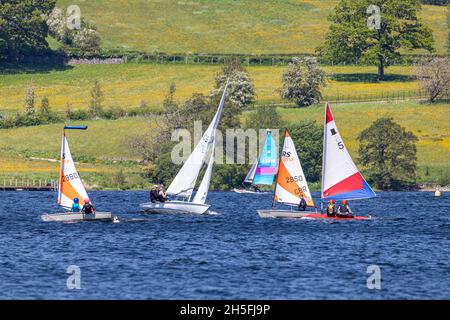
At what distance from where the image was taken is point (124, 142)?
15838 centimetres

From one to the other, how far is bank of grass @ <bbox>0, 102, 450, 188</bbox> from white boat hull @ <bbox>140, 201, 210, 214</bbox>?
47.2 m

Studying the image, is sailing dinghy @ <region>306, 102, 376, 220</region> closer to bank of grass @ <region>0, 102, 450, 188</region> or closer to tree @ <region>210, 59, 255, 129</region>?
bank of grass @ <region>0, 102, 450, 188</region>

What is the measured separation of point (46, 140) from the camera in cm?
16200

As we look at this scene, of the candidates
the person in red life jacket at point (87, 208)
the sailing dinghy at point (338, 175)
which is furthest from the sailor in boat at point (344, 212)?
the person in red life jacket at point (87, 208)

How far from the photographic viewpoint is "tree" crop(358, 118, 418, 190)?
140 meters

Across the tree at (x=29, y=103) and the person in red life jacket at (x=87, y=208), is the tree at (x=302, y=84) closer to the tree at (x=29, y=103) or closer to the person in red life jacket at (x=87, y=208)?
the tree at (x=29, y=103)

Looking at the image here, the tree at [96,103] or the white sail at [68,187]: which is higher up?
the tree at [96,103]

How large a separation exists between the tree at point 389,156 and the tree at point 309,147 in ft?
18.5

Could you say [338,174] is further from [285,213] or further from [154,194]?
[154,194]

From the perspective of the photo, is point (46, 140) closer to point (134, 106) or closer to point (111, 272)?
point (134, 106)

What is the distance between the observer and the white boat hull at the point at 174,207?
91500mm

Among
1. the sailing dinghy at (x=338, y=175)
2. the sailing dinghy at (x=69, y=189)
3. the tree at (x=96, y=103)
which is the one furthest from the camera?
the tree at (x=96, y=103)

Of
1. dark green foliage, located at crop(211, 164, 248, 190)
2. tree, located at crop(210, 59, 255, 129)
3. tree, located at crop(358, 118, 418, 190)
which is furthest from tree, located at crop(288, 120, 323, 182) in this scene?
tree, located at crop(210, 59, 255, 129)
